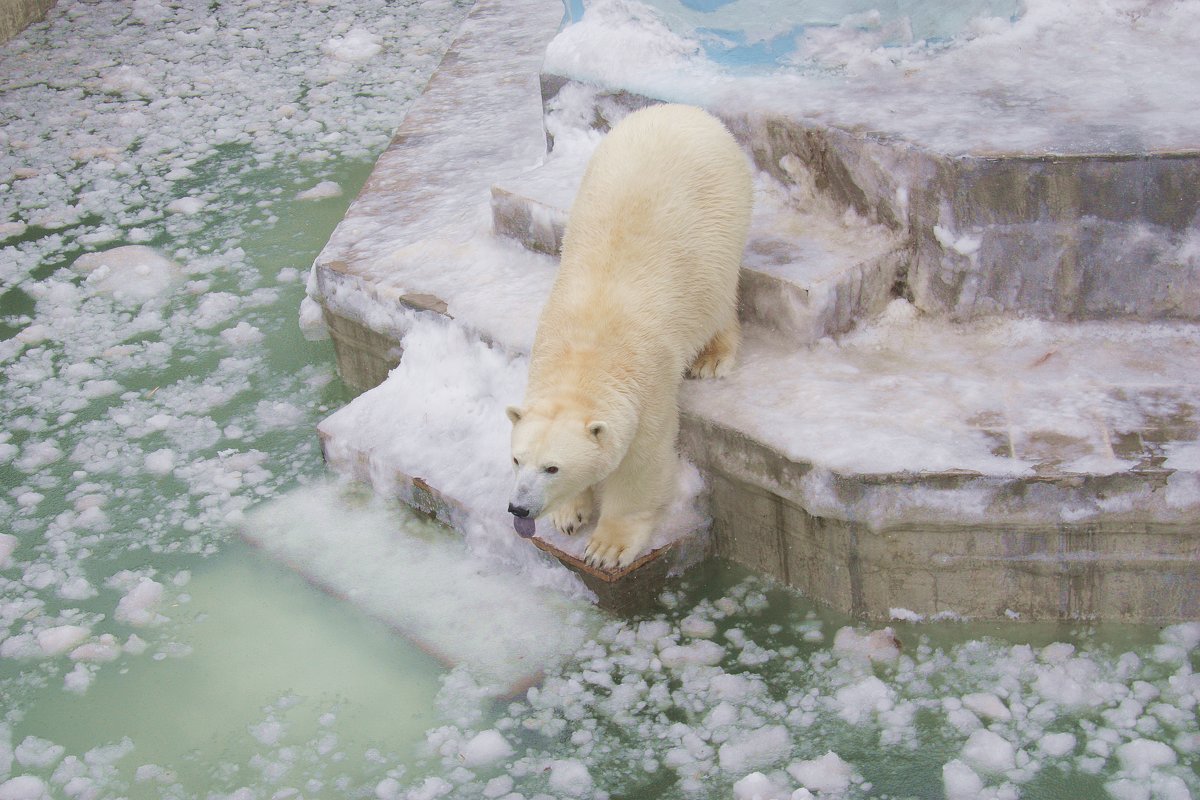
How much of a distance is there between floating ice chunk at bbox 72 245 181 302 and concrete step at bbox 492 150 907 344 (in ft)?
6.73

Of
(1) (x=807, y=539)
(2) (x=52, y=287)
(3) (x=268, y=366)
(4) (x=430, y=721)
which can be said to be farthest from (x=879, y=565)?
(2) (x=52, y=287)

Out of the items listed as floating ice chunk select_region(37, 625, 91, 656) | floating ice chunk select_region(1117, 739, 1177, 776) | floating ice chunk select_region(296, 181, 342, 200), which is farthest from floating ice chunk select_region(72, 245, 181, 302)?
floating ice chunk select_region(1117, 739, 1177, 776)

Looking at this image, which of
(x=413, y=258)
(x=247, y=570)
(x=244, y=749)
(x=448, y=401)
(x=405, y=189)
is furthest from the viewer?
(x=405, y=189)

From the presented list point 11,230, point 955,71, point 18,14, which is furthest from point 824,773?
point 18,14

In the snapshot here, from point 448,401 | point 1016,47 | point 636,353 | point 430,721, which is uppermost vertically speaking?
point 1016,47

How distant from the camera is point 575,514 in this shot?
13.0 ft

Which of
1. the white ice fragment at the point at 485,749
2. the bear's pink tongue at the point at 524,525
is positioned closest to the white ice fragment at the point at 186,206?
the bear's pink tongue at the point at 524,525

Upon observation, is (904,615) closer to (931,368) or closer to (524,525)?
(931,368)

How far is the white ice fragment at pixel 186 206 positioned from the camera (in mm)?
6449

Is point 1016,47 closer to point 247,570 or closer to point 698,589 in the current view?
point 698,589

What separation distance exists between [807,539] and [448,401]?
137 cm

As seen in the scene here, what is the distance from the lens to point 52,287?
584 centimetres

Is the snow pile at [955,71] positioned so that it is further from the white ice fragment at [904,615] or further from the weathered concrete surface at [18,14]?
the weathered concrete surface at [18,14]

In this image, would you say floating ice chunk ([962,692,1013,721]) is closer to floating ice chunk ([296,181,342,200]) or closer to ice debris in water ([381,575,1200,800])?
ice debris in water ([381,575,1200,800])
